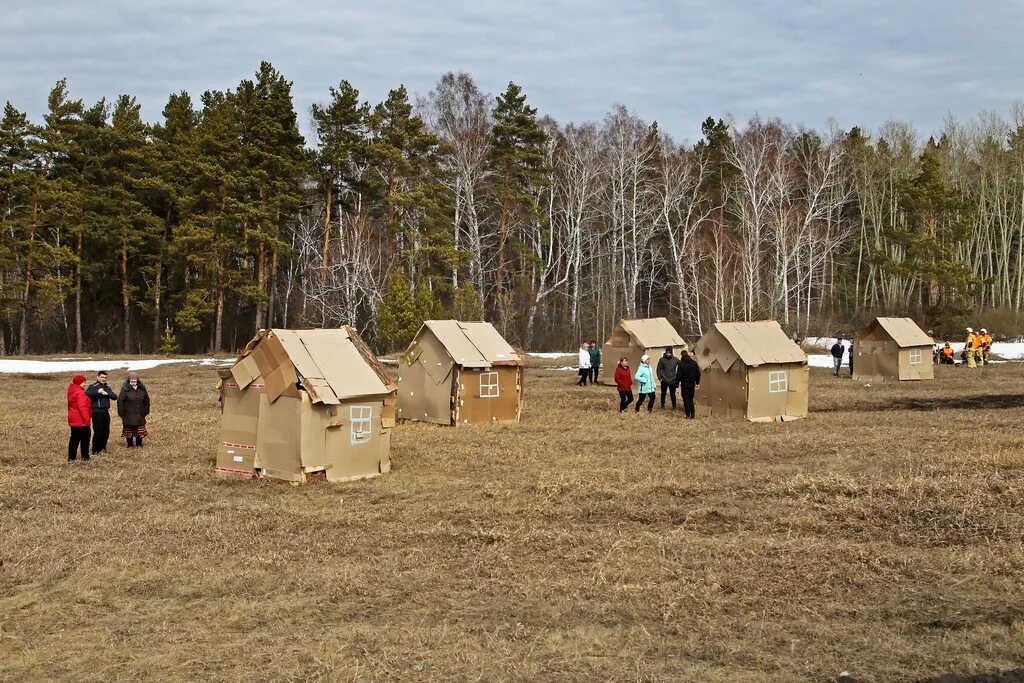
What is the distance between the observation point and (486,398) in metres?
20.0

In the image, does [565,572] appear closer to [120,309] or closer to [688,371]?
[688,371]

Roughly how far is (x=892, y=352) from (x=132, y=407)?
2379 cm

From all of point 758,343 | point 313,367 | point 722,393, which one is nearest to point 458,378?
point 722,393

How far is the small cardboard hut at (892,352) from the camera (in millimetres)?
29766

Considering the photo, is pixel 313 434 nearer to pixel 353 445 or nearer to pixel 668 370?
pixel 353 445

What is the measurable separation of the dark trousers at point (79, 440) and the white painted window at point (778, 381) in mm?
13902

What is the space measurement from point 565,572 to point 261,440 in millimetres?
6563

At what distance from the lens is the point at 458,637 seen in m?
6.93

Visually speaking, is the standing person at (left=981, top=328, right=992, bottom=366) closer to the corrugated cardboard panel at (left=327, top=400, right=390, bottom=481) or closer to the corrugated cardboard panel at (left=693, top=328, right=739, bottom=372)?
the corrugated cardboard panel at (left=693, top=328, right=739, bottom=372)

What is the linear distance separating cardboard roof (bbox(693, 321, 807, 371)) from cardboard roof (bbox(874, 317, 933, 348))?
412 inches

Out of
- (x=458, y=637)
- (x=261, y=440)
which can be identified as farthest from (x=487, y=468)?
(x=458, y=637)

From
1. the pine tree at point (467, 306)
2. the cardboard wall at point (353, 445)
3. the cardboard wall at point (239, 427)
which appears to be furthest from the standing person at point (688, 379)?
the pine tree at point (467, 306)

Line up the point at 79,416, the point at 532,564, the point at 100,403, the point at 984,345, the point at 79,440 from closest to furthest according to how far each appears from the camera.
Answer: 1. the point at 532,564
2. the point at 79,416
3. the point at 79,440
4. the point at 100,403
5. the point at 984,345

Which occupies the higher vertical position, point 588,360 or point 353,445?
point 588,360
